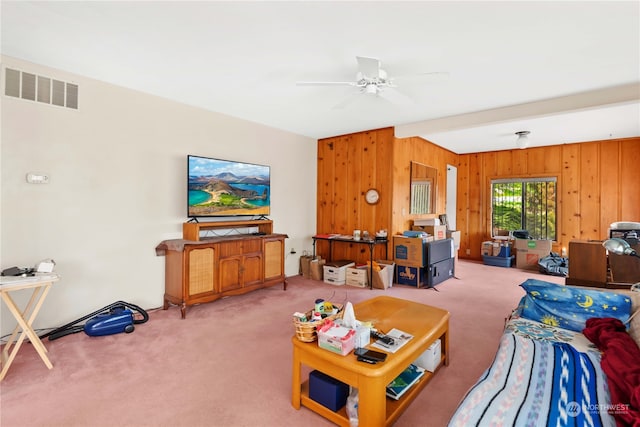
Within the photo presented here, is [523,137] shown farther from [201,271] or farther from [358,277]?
[201,271]

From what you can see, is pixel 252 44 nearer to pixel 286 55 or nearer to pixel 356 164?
pixel 286 55

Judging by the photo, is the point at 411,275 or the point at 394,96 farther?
the point at 411,275

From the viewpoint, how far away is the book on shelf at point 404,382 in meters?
1.83

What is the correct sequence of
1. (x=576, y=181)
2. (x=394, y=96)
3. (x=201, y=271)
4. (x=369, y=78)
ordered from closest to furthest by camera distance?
(x=369, y=78) → (x=394, y=96) → (x=201, y=271) → (x=576, y=181)

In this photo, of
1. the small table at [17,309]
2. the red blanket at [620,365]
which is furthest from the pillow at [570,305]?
the small table at [17,309]

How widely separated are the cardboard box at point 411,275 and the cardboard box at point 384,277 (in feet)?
0.69

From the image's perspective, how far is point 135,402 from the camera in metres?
1.88

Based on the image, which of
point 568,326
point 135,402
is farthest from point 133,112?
point 568,326

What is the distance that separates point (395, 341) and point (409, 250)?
2.99 m

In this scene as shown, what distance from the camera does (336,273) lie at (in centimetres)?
470

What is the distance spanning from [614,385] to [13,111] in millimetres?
4599

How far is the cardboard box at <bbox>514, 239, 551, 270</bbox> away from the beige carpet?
3048 mm

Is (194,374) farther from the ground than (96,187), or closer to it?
closer to it

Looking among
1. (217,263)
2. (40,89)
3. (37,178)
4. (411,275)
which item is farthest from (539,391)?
(40,89)
